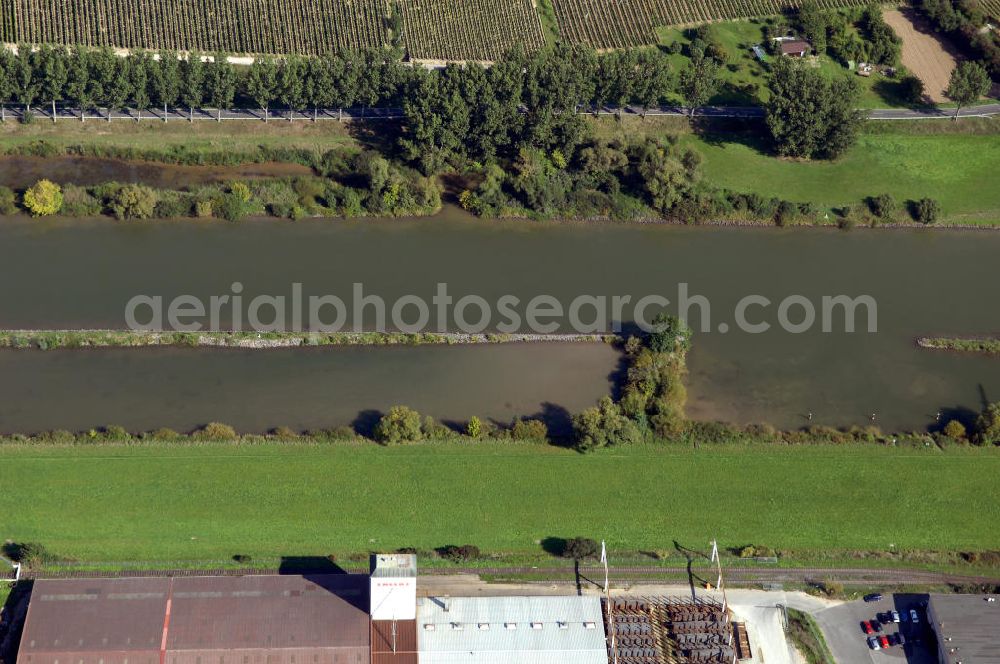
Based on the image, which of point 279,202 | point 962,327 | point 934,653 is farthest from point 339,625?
point 962,327

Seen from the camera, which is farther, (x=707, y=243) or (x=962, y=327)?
(x=707, y=243)

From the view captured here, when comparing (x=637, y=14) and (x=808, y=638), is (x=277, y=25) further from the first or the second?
(x=808, y=638)

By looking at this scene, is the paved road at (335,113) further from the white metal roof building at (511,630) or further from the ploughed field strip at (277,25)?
the white metal roof building at (511,630)

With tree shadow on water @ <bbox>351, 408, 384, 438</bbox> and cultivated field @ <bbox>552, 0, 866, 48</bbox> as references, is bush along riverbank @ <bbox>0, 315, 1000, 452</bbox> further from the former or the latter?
cultivated field @ <bbox>552, 0, 866, 48</bbox>

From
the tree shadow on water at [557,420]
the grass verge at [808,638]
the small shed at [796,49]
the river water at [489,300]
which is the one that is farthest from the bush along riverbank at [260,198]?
the grass verge at [808,638]

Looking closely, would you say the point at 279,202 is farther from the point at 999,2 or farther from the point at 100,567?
the point at 999,2

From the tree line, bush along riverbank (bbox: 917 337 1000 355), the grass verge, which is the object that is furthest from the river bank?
the grass verge

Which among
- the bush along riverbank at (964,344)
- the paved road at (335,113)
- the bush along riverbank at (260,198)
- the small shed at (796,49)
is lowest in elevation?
the bush along riverbank at (964,344)
